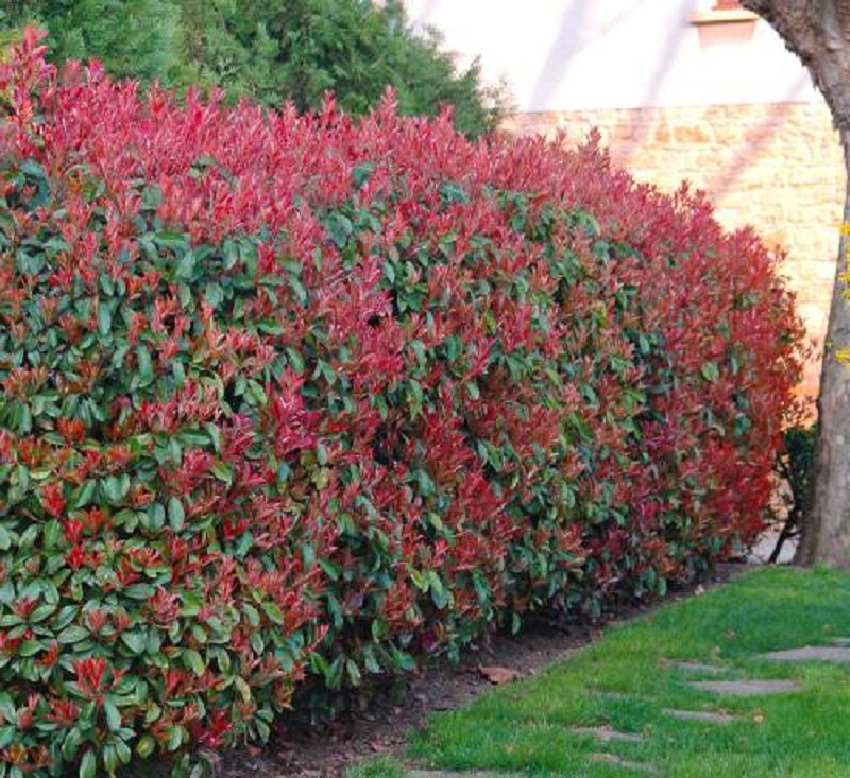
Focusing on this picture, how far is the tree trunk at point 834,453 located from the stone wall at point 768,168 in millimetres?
3525

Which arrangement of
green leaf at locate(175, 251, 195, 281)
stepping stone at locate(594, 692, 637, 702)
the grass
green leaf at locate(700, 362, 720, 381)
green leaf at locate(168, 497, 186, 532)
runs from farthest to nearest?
green leaf at locate(700, 362, 720, 381), stepping stone at locate(594, 692, 637, 702), the grass, green leaf at locate(175, 251, 195, 281), green leaf at locate(168, 497, 186, 532)

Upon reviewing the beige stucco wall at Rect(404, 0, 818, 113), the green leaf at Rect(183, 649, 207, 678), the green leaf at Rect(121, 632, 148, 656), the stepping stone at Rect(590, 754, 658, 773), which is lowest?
the stepping stone at Rect(590, 754, 658, 773)

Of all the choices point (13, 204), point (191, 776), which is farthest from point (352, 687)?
point (13, 204)

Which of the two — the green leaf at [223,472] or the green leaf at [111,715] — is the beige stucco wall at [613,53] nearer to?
the green leaf at [223,472]

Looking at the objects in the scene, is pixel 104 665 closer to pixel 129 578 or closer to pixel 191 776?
pixel 129 578

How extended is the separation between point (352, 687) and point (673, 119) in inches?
363

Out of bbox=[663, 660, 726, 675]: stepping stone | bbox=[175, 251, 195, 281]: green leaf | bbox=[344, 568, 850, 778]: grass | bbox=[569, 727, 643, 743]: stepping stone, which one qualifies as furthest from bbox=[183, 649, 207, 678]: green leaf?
bbox=[663, 660, 726, 675]: stepping stone

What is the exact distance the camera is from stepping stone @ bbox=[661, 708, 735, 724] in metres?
5.65

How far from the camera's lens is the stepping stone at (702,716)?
18.5ft

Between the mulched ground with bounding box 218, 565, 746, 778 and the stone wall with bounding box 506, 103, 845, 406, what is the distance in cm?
627

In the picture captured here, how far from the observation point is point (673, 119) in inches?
536

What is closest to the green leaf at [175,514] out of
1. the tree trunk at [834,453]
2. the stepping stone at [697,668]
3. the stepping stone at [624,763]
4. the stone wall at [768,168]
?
the stepping stone at [624,763]

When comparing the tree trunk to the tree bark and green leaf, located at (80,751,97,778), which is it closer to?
the tree bark

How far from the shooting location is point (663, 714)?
5.70m
